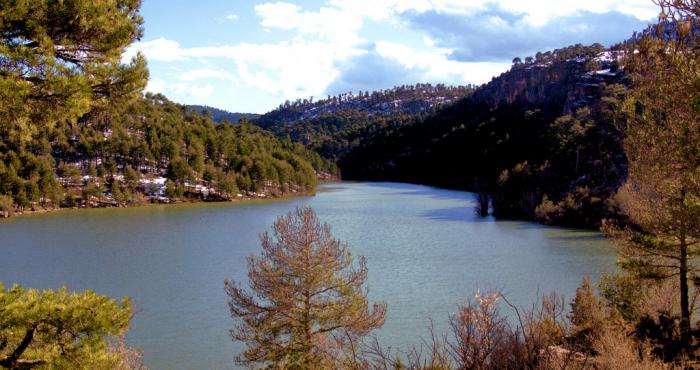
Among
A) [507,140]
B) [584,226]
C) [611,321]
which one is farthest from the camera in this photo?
[507,140]

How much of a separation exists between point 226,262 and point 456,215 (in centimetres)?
3174

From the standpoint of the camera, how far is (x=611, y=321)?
13656 mm

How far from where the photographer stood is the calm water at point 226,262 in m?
20.6

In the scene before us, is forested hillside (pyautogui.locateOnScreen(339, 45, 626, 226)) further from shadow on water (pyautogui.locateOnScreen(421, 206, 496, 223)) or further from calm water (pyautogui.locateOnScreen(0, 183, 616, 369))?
calm water (pyautogui.locateOnScreen(0, 183, 616, 369))

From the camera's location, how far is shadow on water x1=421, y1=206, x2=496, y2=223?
5488cm

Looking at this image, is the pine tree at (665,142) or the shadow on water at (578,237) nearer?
the pine tree at (665,142)

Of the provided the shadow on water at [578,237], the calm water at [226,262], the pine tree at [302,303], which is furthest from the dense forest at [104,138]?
the shadow on water at [578,237]

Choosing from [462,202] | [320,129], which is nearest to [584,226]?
[462,202]

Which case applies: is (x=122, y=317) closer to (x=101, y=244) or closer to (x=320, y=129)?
(x=101, y=244)

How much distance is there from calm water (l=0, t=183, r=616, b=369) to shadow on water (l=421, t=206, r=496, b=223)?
225 mm

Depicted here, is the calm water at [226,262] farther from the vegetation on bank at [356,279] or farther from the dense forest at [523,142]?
the dense forest at [523,142]

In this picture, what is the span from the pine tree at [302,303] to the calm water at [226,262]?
313cm

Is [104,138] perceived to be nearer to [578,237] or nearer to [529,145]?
[529,145]

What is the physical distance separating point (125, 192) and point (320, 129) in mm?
118452
